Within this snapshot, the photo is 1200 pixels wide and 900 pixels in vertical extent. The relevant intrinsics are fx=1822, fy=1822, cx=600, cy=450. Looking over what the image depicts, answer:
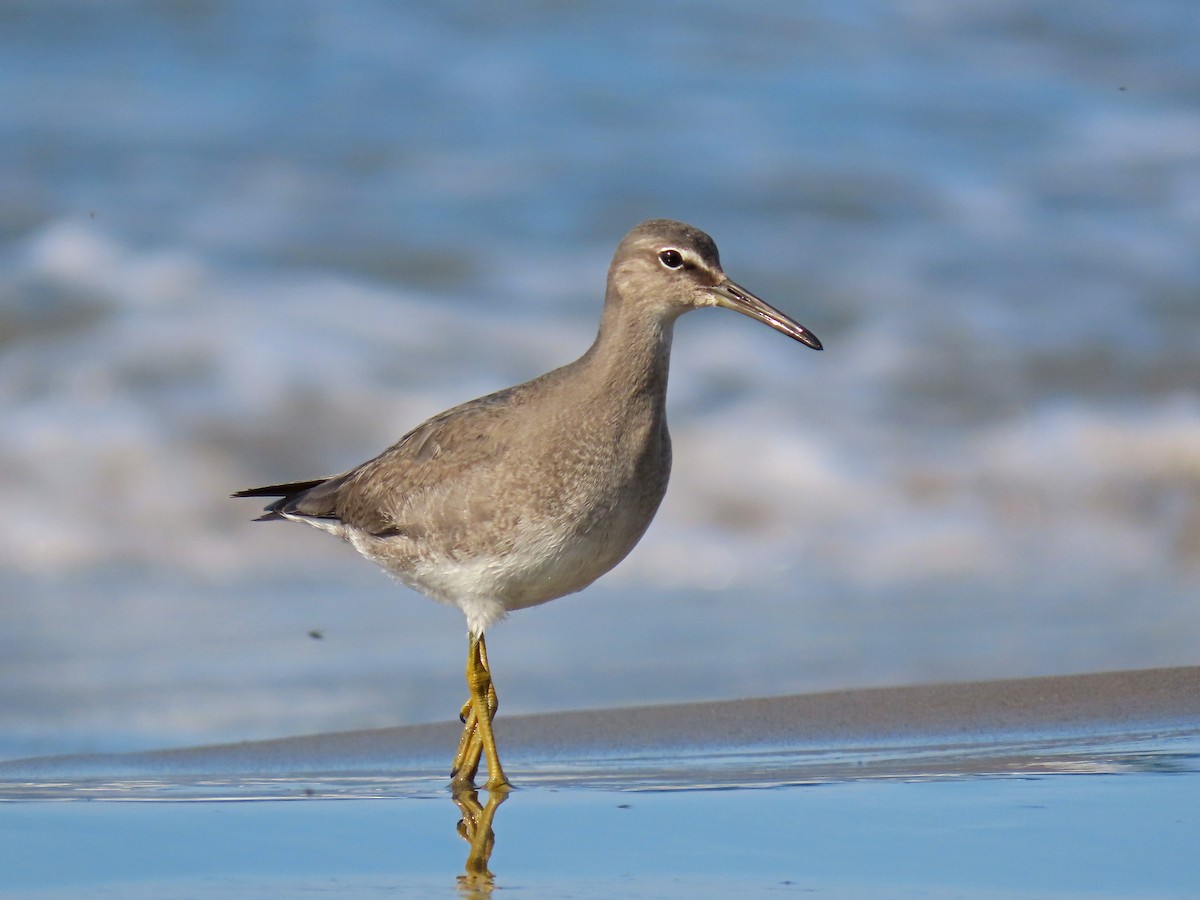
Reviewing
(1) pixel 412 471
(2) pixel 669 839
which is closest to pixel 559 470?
(1) pixel 412 471

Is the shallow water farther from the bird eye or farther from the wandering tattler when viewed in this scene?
the bird eye

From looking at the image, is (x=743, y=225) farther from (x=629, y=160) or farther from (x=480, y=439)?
(x=480, y=439)

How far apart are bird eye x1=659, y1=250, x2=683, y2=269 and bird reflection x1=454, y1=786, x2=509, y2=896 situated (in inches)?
61.3

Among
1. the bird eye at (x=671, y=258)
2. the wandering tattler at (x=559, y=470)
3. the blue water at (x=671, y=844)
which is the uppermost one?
the bird eye at (x=671, y=258)

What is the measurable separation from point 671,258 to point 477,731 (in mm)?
1473

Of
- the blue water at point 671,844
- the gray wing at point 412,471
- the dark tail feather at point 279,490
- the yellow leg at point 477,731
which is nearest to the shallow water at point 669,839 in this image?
the blue water at point 671,844

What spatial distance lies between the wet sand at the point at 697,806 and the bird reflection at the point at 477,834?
1 centimetres

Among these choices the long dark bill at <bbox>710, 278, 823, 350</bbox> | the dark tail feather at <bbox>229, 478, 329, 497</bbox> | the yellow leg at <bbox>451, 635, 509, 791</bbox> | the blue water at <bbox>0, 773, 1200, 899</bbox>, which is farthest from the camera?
the dark tail feather at <bbox>229, 478, 329, 497</bbox>

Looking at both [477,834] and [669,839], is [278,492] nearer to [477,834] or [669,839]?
[477,834]

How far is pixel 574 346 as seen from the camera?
9961 mm

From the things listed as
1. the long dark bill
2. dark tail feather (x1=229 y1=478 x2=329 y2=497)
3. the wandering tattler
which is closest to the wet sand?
the wandering tattler

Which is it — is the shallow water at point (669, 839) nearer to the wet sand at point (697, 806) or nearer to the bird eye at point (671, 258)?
the wet sand at point (697, 806)

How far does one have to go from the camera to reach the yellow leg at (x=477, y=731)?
4.99 meters

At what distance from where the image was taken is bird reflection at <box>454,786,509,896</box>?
395 centimetres
